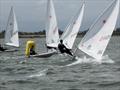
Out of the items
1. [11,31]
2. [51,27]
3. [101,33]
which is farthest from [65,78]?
[11,31]

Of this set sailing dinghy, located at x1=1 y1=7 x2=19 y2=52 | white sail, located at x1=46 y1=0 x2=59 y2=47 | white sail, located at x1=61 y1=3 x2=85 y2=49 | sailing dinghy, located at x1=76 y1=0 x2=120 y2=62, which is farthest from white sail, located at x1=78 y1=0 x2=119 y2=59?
sailing dinghy, located at x1=1 y1=7 x2=19 y2=52

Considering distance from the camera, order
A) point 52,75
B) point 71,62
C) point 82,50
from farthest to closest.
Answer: point 71,62
point 82,50
point 52,75

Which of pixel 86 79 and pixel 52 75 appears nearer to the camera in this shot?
pixel 86 79

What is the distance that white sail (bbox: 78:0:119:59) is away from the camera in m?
27.9

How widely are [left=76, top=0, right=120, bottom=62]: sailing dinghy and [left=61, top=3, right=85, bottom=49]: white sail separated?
30.5 ft

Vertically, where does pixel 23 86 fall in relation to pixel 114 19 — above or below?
below

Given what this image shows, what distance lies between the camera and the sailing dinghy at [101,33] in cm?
2792

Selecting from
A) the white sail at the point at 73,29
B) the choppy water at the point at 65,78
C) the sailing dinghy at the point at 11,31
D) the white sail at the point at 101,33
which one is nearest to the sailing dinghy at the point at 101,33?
the white sail at the point at 101,33

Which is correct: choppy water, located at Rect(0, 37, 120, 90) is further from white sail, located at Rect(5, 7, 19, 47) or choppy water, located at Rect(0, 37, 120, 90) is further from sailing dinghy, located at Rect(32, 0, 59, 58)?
white sail, located at Rect(5, 7, 19, 47)

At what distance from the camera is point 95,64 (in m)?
30.4

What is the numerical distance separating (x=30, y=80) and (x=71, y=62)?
10.0m

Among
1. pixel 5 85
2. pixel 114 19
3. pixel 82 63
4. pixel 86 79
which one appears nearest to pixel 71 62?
pixel 82 63

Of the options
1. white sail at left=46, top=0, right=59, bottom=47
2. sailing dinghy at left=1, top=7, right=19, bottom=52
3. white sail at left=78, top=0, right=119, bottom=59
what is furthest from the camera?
sailing dinghy at left=1, top=7, right=19, bottom=52

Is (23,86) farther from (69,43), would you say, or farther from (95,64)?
(69,43)
